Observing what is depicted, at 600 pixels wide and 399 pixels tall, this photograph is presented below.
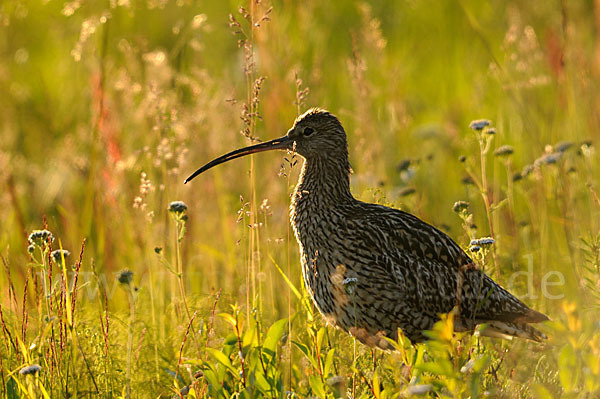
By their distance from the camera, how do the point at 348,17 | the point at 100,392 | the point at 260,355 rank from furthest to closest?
the point at 348,17 → the point at 100,392 → the point at 260,355

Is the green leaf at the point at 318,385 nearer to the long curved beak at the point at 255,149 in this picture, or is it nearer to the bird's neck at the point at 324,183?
the bird's neck at the point at 324,183

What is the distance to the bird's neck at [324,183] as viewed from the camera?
4.67 m

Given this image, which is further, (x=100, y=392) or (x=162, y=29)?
(x=162, y=29)

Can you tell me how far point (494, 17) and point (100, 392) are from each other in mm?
7307

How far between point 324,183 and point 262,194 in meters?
2.05

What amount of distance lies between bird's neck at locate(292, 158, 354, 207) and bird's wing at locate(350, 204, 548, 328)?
9.6 inches

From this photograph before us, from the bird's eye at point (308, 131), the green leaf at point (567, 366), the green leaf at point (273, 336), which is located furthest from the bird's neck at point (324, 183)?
the green leaf at point (567, 366)

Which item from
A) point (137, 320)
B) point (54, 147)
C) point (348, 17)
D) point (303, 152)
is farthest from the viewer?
point (348, 17)

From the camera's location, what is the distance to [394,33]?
31.5 feet

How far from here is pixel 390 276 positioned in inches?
170

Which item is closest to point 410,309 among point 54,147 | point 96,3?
point 96,3

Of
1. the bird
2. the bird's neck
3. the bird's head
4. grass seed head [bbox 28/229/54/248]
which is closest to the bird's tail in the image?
the bird

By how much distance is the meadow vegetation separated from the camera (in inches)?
139

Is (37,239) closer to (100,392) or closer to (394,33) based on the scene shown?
(100,392)
